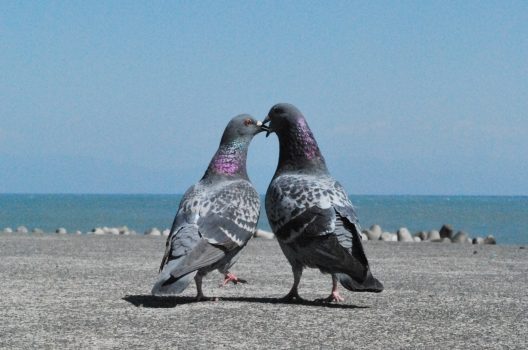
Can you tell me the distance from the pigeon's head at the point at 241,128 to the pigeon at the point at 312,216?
41 centimetres

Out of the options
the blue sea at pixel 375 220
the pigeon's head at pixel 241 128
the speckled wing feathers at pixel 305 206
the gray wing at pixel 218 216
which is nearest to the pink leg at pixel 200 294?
the gray wing at pixel 218 216

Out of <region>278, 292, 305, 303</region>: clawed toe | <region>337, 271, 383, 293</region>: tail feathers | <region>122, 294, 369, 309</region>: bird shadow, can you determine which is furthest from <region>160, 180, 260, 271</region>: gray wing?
<region>337, 271, 383, 293</region>: tail feathers

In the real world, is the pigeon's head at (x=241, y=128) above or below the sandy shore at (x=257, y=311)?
above

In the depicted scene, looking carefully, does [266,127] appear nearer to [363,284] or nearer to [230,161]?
[230,161]

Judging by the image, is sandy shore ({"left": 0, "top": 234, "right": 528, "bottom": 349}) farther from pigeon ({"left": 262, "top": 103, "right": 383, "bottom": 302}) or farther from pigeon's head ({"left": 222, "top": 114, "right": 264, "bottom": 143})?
pigeon's head ({"left": 222, "top": 114, "right": 264, "bottom": 143})

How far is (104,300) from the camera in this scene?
7.91 m

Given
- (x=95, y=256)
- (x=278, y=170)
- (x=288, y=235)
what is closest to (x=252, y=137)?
(x=278, y=170)

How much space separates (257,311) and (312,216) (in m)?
0.95

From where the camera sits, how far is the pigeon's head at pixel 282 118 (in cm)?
805

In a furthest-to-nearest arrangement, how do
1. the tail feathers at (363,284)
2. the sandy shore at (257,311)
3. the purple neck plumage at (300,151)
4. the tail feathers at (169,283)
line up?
the purple neck plumage at (300,151) → the tail feathers at (363,284) → the tail feathers at (169,283) → the sandy shore at (257,311)

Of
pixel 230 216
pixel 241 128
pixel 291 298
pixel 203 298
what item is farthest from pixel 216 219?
pixel 241 128

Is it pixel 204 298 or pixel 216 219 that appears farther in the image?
pixel 204 298

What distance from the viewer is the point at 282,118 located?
320 inches

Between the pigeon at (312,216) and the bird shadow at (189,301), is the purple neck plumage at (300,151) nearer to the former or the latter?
the pigeon at (312,216)
